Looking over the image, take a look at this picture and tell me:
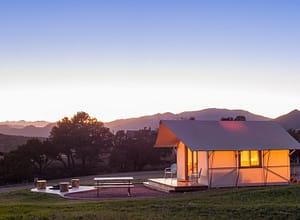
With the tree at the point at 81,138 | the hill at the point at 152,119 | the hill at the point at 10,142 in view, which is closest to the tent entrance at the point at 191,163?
the tree at the point at 81,138

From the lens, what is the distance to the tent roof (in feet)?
63.9

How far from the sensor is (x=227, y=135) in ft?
67.4

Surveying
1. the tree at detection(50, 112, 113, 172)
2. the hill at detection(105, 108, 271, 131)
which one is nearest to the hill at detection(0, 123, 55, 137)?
the hill at detection(105, 108, 271, 131)

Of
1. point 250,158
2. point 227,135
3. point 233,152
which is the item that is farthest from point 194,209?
point 227,135

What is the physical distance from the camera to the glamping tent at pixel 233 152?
19.3 metres

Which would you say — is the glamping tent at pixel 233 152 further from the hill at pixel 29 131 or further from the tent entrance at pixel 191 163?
the hill at pixel 29 131

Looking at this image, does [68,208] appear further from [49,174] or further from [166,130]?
[49,174]

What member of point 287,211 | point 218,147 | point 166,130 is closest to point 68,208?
point 287,211

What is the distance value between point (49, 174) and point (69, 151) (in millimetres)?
2756

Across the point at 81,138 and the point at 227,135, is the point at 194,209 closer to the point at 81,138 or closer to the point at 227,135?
the point at 227,135

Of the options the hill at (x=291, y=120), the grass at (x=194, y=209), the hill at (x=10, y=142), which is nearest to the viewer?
the grass at (x=194, y=209)

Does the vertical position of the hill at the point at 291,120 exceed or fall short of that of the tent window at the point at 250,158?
it exceeds it

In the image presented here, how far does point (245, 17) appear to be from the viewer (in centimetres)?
2039

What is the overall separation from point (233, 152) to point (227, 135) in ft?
3.53
